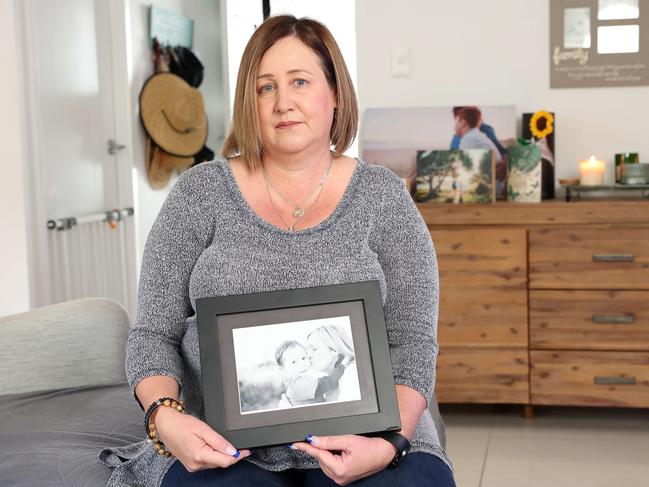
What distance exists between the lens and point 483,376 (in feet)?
11.0

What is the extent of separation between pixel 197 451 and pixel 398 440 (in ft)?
0.96

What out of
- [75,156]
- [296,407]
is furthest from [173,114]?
[296,407]

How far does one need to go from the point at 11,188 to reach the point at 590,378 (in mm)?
2040

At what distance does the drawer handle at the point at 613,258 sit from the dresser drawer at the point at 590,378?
0.32 metres

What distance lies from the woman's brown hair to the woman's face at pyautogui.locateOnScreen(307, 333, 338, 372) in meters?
0.41

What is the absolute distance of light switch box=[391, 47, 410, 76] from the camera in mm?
3643

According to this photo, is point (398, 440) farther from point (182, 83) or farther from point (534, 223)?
point (182, 83)

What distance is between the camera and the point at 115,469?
1614mm

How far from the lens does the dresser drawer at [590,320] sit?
3227 mm

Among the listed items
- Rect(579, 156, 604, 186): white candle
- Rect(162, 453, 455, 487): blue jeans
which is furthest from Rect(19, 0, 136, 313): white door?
Rect(162, 453, 455, 487): blue jeans

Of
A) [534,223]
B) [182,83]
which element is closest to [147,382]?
[534,223]

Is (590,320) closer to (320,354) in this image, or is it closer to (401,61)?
(401,61)

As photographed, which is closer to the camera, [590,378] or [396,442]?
[396,442]

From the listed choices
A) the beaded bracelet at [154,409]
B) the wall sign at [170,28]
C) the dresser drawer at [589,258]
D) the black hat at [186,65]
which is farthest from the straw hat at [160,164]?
the beaded bracelet at [154,409]
